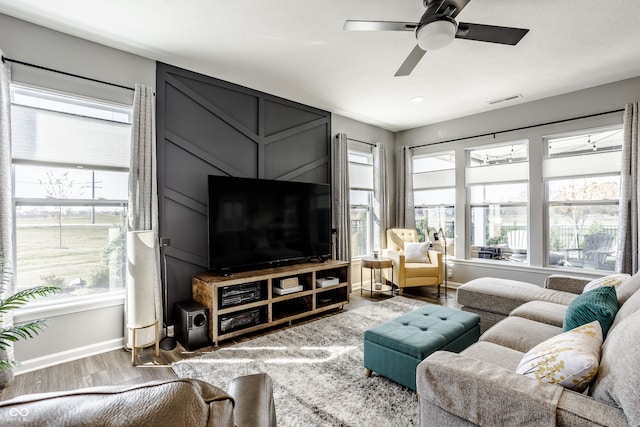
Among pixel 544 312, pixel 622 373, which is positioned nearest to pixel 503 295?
pixel 544 312

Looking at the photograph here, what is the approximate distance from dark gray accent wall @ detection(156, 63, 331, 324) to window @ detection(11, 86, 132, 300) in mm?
378

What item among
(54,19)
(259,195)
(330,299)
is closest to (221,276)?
(259,195)

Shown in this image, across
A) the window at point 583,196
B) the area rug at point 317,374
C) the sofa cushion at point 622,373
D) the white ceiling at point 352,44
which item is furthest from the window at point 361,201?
the sofa cushion at point 622,373

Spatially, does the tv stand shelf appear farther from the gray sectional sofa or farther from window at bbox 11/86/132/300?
the gray sectional sofa

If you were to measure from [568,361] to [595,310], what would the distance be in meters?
0.63

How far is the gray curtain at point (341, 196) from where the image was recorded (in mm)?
4660

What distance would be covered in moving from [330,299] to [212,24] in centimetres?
316

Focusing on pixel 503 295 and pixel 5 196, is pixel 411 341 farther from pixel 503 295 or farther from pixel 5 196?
pixel 5 196

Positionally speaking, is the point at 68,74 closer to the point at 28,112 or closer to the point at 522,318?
the point at 28,112

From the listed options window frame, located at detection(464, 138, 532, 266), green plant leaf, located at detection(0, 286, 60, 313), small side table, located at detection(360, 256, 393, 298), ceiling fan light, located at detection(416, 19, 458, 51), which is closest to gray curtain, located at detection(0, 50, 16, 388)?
green plant leaf, located at detection(0, 286, 60, 313)

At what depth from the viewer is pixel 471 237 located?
A: 5066mm

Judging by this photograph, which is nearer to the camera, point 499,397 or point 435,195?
point 499,397

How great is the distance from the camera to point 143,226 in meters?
2.87

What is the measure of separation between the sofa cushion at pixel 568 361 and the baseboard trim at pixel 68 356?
3.16 meters
